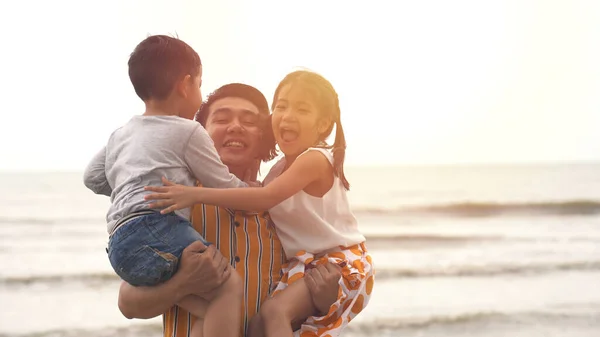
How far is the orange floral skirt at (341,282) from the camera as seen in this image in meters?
2.51

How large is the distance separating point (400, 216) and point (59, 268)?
28.2 feet

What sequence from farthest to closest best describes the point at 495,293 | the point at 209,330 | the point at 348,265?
the point at 495,293
the point at 348,265
the point at 209,330

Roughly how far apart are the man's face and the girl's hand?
520mm

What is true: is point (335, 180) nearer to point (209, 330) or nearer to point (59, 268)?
point (209, 330)

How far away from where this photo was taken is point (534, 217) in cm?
1583

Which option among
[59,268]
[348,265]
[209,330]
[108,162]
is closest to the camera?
[209,330]

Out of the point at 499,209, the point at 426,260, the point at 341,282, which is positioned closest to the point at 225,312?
the point at 341,282

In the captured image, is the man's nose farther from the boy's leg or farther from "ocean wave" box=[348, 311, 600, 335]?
"ocean wave" box=[348, 311, 600, 335]

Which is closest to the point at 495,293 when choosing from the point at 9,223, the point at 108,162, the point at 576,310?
the point at 576,310

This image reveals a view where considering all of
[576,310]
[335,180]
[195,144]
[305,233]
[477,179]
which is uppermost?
[195,144]

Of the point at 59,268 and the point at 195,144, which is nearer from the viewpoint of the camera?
the point at 195,144

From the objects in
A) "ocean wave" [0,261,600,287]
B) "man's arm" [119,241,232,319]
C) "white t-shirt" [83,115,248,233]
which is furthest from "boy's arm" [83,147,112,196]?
"ocean wave" [0,261,600,287]

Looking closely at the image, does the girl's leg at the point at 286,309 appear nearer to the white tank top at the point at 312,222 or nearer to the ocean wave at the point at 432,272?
the white tank top at the point at 312,222

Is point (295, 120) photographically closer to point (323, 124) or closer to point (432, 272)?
point (323, 124)
